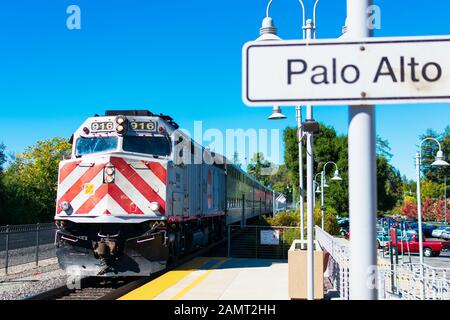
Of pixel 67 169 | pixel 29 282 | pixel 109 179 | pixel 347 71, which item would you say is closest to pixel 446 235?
pixel 109 179

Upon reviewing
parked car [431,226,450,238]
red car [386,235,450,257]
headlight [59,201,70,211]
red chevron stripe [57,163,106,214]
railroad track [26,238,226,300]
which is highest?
red chevron stripe [57,163,106,214]

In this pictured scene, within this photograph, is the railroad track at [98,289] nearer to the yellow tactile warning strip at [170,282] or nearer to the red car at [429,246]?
the yellow tactile warning strip at [170,282]

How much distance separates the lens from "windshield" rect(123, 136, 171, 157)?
1256 cm

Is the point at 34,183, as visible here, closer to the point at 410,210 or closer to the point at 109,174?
the point at 109,174

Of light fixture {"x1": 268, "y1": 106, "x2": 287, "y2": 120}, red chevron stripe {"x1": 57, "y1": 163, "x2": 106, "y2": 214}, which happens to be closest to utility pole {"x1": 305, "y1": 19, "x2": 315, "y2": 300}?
light fixture {"x1": 268, "y1": 106, "x2": 287, "y2": 120}

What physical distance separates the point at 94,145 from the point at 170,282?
420 centimetres

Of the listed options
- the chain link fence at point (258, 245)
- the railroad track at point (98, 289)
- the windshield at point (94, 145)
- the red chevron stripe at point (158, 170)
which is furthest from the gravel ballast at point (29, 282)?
the chain link fence at point (258, 245)

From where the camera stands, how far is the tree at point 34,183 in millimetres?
35562

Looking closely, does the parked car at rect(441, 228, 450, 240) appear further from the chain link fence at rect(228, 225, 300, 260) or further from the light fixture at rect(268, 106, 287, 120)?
the light fixture at rect(268, 106, 287, 120)

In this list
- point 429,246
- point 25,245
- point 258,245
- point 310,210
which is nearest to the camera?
point 310,210

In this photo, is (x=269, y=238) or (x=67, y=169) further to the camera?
(x=269, y=238)

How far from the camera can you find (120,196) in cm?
1189

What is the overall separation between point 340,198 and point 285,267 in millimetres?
32053
